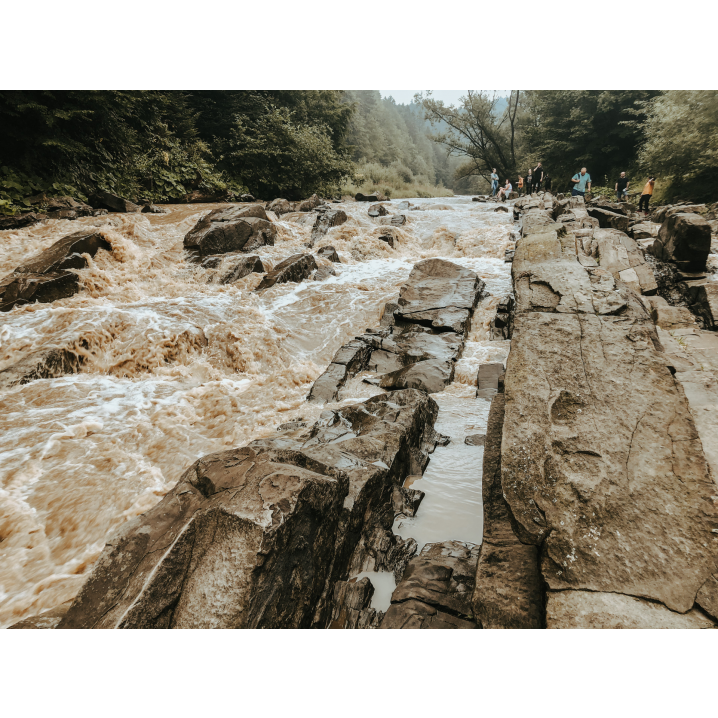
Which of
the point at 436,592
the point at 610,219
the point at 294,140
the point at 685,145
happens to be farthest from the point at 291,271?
the point at 294,140

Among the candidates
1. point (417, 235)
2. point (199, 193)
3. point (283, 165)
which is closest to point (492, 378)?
point (417, 235)

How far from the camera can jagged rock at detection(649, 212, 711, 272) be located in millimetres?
5621

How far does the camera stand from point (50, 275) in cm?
621

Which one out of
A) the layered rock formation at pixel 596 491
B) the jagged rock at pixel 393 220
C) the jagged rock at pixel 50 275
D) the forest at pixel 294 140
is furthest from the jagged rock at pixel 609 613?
the jagged rock at pixel 393 220

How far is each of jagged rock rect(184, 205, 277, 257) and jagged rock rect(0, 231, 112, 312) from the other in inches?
74.7

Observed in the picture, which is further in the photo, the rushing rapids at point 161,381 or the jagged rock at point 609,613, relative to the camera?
the rushing rapids at point 161,381

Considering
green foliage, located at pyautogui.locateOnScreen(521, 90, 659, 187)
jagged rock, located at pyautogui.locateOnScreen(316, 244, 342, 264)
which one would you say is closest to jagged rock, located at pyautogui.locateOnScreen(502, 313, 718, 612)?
jagged rock, located at pyautogui.locateOnScreen(316, 244, 342, 264)

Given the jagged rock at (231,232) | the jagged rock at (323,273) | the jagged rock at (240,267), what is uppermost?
the jagged rock at (231,232)

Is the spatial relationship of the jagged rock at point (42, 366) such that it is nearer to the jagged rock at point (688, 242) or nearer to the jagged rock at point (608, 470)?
the jagged rock at point (608, 470)

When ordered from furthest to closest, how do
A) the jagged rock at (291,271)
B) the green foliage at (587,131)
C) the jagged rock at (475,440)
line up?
the green foliage at (587,131), the jagged rock at (291,271), the jagged rock at (475,440)

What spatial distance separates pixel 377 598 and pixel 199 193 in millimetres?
14334

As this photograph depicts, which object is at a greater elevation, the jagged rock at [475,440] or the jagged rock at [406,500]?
the jagged rock at [406,500]

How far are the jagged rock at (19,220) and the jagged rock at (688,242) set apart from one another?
487 inches

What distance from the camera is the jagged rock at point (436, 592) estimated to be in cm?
176
